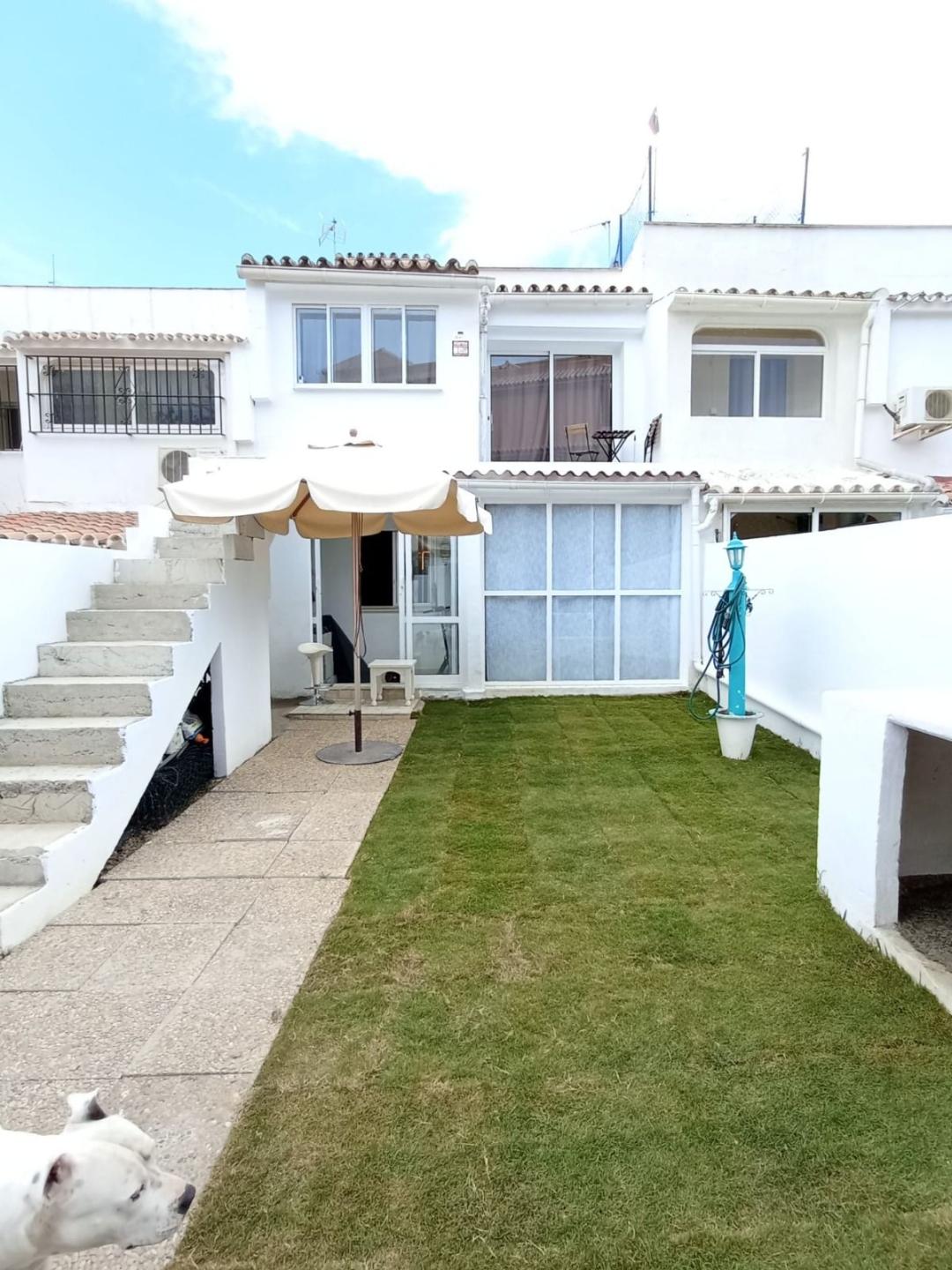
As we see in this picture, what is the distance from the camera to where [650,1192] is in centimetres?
234

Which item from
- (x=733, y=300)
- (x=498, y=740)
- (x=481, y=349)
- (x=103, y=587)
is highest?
(x=733, y=300)

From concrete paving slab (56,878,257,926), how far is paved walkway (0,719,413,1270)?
0.01 m

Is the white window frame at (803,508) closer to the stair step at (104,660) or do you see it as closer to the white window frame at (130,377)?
the stair step at (104,660)

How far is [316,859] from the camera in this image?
5203mm

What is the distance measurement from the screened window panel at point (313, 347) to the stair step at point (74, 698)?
321 inches

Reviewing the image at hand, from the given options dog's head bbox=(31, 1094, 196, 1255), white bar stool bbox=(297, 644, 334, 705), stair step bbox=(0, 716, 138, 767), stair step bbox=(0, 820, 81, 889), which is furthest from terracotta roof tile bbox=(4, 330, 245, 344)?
dog's head bbox=(31, 1094, 196, 1255)

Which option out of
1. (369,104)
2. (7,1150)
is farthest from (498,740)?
(369,104)

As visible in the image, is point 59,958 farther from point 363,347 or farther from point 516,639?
point 363,347

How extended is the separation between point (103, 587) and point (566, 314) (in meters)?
10.5

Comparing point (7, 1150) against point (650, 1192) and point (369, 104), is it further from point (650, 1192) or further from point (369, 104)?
point (369, 104)

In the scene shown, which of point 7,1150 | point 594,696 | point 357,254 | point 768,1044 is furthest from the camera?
point 357,254

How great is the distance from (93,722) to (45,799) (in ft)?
2.46

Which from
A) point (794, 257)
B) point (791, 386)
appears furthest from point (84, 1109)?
point (794, 257)

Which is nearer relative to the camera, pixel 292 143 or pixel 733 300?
pixel 733 300
